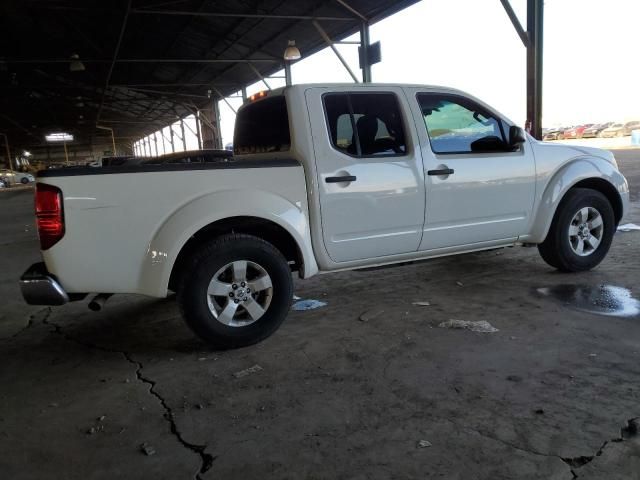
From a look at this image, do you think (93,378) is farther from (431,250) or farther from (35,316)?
(431,250)

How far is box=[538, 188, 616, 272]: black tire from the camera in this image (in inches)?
195

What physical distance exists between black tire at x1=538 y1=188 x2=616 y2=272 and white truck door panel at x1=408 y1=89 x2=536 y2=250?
1.46ft

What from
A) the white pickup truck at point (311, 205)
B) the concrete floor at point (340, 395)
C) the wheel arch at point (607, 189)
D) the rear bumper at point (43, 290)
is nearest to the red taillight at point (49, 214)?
the white pickup truck at point (311, 205)

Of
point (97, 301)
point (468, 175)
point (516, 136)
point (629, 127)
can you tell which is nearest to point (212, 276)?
point (97, 301)

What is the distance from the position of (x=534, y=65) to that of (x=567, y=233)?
5.96 m

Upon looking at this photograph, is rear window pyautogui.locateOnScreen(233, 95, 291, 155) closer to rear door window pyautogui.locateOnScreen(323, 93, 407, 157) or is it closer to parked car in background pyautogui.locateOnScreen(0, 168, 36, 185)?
rear door window pyautogui.locateOnScreen(323, 93, 407, 157)

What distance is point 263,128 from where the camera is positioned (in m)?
4.45

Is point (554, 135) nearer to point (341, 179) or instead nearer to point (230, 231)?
point (341, 179)

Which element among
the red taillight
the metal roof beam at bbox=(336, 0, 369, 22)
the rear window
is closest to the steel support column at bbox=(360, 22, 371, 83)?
the metal roof beam at bbox=(336, 0, 369, 22)

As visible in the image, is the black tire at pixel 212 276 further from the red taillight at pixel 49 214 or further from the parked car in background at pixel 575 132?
the parked car in background at pixel 575 132

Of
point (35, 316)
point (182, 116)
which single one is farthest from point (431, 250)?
point (182, 116)

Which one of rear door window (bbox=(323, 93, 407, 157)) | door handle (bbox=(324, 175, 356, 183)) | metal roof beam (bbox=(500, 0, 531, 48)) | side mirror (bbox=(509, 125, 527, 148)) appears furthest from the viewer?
metal roof beam (bbox=(500, 0, 531, 48))

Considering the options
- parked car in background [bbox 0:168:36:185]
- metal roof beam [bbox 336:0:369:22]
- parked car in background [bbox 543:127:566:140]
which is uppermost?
metal roof beam [bbox 336:0:369:22]

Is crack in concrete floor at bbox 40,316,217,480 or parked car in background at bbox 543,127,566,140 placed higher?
parked car in background at bbox 543,127,566,140
